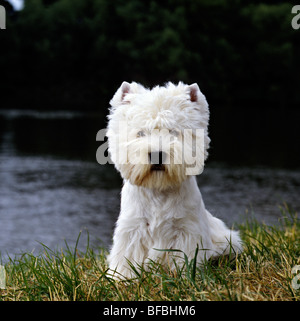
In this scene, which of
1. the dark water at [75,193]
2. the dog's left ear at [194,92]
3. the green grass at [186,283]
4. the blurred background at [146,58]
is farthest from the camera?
the blurred background at [146,58]

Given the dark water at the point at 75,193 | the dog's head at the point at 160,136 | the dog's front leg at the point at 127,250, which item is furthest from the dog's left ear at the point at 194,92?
the dark water at the point at 75,193

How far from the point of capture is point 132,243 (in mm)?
3797

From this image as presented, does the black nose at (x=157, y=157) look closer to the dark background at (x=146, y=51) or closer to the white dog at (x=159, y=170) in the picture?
the white dog at (x=159, y=170)

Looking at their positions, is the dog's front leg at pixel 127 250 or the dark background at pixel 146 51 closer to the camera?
the dog's front leg at pixel 127 250

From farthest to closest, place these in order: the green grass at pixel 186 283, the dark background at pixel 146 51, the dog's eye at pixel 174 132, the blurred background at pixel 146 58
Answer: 1. the dark background at pixel 146 51
2. the blurred background at pixel 146 58
3. the dog's eye at pixel 174 132
4. the green grass at pixel 186 283

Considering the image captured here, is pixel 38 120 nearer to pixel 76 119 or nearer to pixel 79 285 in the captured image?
pixel 76 119

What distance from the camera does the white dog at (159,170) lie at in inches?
135

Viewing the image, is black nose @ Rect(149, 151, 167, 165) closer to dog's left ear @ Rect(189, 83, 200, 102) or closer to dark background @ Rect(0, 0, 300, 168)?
dog's left ear @ Rect(189, 83, 200, 102)

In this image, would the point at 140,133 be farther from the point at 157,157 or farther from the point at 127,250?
the point at 127,250

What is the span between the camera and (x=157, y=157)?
11.1ft

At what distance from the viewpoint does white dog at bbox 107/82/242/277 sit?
11.3ft

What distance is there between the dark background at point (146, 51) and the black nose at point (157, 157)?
117 feet

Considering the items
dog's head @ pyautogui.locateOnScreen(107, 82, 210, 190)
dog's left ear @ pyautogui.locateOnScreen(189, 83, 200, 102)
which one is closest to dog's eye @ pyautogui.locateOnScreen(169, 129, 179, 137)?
dog's head @ pyautogui.locateOnScreen(107, 82, 210, 190)

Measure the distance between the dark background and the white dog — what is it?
35439 mm
